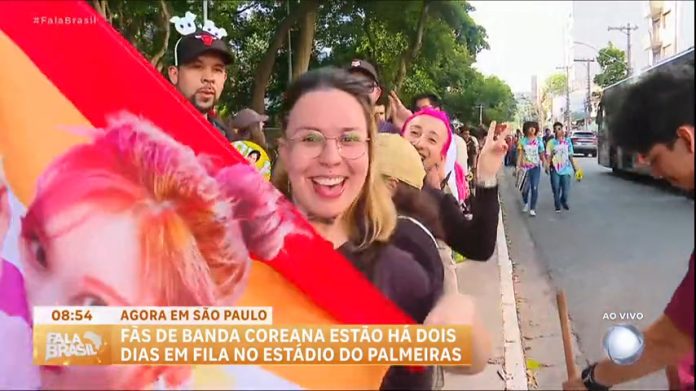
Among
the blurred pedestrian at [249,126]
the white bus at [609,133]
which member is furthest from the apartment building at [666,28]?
the blurred pedestrian at [249,126]

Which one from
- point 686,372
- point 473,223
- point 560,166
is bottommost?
point 686,372

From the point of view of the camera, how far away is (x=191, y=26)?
71.7 inches

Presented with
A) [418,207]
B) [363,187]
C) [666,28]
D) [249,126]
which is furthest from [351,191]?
[666,28]

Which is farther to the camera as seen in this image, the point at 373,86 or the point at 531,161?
the point at 531,161

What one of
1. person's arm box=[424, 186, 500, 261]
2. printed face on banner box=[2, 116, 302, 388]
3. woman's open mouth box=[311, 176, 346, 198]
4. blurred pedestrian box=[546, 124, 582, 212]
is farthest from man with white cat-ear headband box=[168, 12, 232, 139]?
blurred pedestrian box=[546, 124, 582, 212]

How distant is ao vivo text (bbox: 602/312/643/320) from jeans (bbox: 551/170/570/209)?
9.9 inches

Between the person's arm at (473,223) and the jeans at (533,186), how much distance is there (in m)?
0.11

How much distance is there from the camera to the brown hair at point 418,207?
1772 mm

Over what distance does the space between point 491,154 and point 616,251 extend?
326 mm

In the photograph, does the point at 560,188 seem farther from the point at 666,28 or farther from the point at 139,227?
the point at 139,227

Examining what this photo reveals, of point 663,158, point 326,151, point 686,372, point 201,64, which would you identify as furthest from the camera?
point 201,64

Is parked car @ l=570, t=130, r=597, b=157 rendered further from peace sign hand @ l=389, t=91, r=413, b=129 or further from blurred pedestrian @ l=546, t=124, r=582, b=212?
peace sign hand @ l=389, t=91, r=413, b=129

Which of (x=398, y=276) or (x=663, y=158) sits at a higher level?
(x=663, y=158)

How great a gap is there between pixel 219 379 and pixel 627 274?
2.93ft
